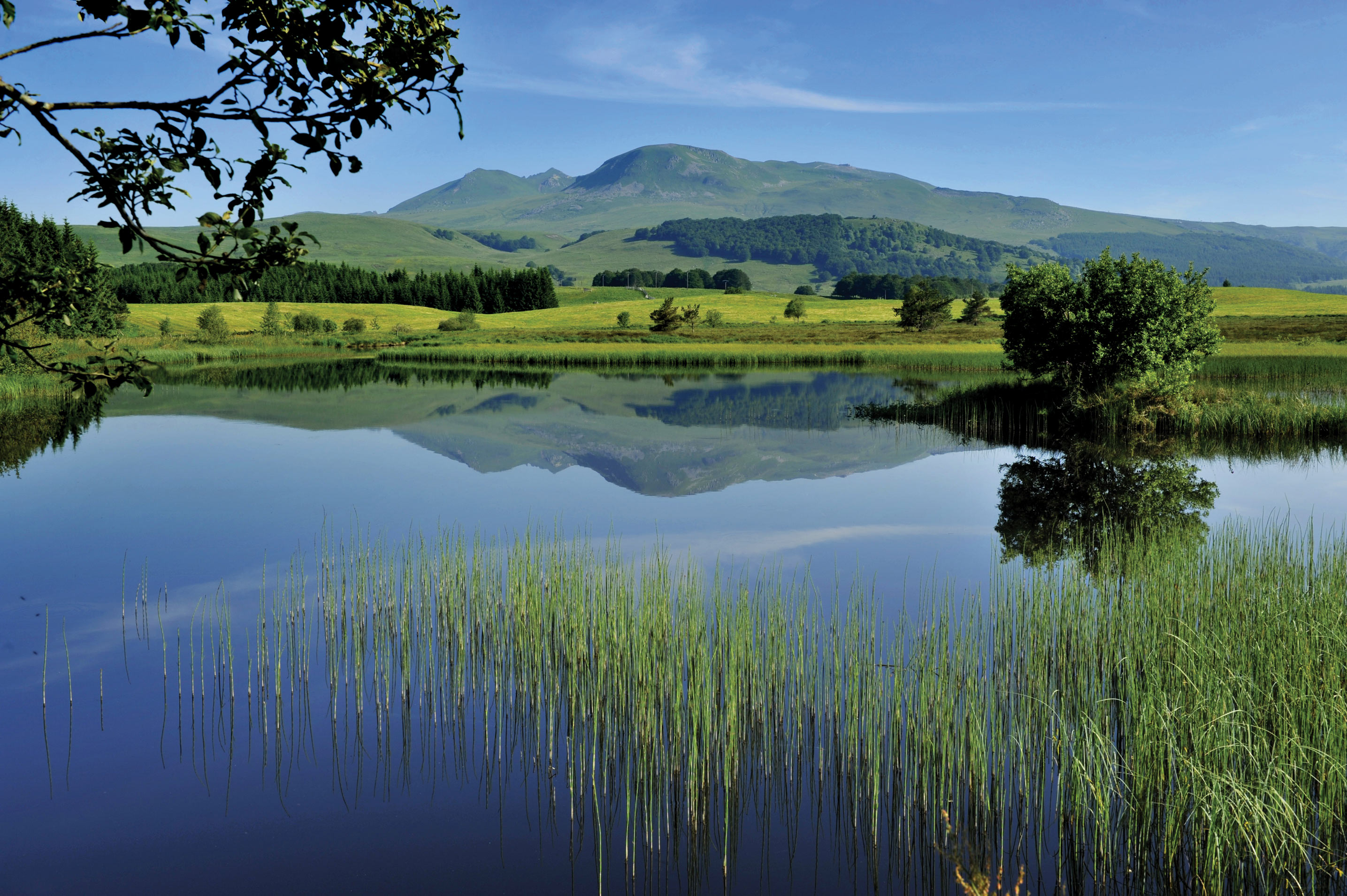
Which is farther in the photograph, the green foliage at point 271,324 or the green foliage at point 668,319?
the green foliage at point 668,319

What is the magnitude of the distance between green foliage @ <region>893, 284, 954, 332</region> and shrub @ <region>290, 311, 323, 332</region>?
59152 mm

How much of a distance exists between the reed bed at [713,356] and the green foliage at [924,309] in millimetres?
15040

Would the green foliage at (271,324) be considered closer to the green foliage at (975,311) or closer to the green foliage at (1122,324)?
the green foliage at (975,311)

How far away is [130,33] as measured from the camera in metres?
4.09

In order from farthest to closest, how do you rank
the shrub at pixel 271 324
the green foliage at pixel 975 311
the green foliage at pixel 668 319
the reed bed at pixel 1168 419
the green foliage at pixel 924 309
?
the green foliage at pixel 975 311, the green foliage at pixel 668 319, the shrub at pixel 271 324, the green foliage at pixel 924 309, the reed bed at pixel 1168 419

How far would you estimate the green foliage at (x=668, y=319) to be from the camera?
90.6 metres

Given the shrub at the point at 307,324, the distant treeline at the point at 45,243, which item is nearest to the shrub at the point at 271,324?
the shrub at the point at 307,324

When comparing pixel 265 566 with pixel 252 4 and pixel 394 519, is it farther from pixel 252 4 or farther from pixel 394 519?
pixel 252 4

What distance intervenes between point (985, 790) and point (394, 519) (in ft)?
43.1

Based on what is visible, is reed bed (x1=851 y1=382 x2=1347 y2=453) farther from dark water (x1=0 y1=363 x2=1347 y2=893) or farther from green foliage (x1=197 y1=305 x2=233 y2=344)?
green foliage (x1=197 y1=305 x2=233 y2=344)

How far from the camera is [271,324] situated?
89.2 meters

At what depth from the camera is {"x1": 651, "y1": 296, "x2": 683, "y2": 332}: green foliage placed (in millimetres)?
90562

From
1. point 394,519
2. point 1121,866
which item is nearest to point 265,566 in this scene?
point 394,519

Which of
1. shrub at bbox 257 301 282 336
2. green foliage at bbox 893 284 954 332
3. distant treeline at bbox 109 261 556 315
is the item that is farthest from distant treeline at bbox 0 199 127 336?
green foliage at bbox 893 284 954 332
